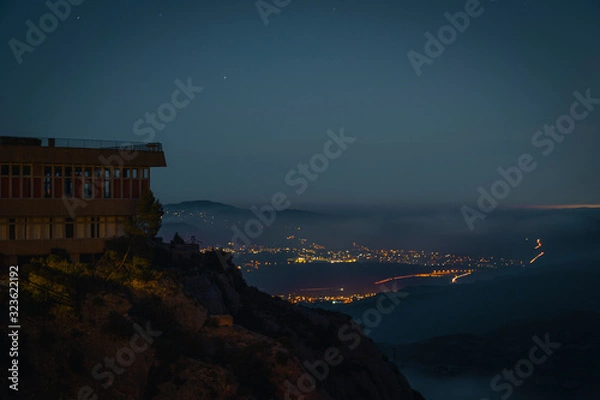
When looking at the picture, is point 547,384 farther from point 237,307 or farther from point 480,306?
point 237,307

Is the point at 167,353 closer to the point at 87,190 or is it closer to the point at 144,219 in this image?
the point at 144,219

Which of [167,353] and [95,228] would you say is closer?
[167,353]

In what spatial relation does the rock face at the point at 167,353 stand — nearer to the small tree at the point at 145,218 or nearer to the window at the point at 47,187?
the small tree at the point at 145,218

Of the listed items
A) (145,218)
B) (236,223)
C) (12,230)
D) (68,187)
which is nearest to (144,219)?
(145,218)

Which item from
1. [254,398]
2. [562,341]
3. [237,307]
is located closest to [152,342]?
[254,398]

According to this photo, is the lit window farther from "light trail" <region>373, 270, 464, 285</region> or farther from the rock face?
"light trail" <region>373, 270, 464, 285</region>

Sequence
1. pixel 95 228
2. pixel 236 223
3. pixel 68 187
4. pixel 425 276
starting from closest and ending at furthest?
pixel 68 187 → pixel 95 228 → pixel 236 223 → pixel 425 276

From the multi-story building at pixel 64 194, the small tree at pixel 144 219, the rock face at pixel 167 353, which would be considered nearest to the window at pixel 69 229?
the multi-story building at pixel 64 194
